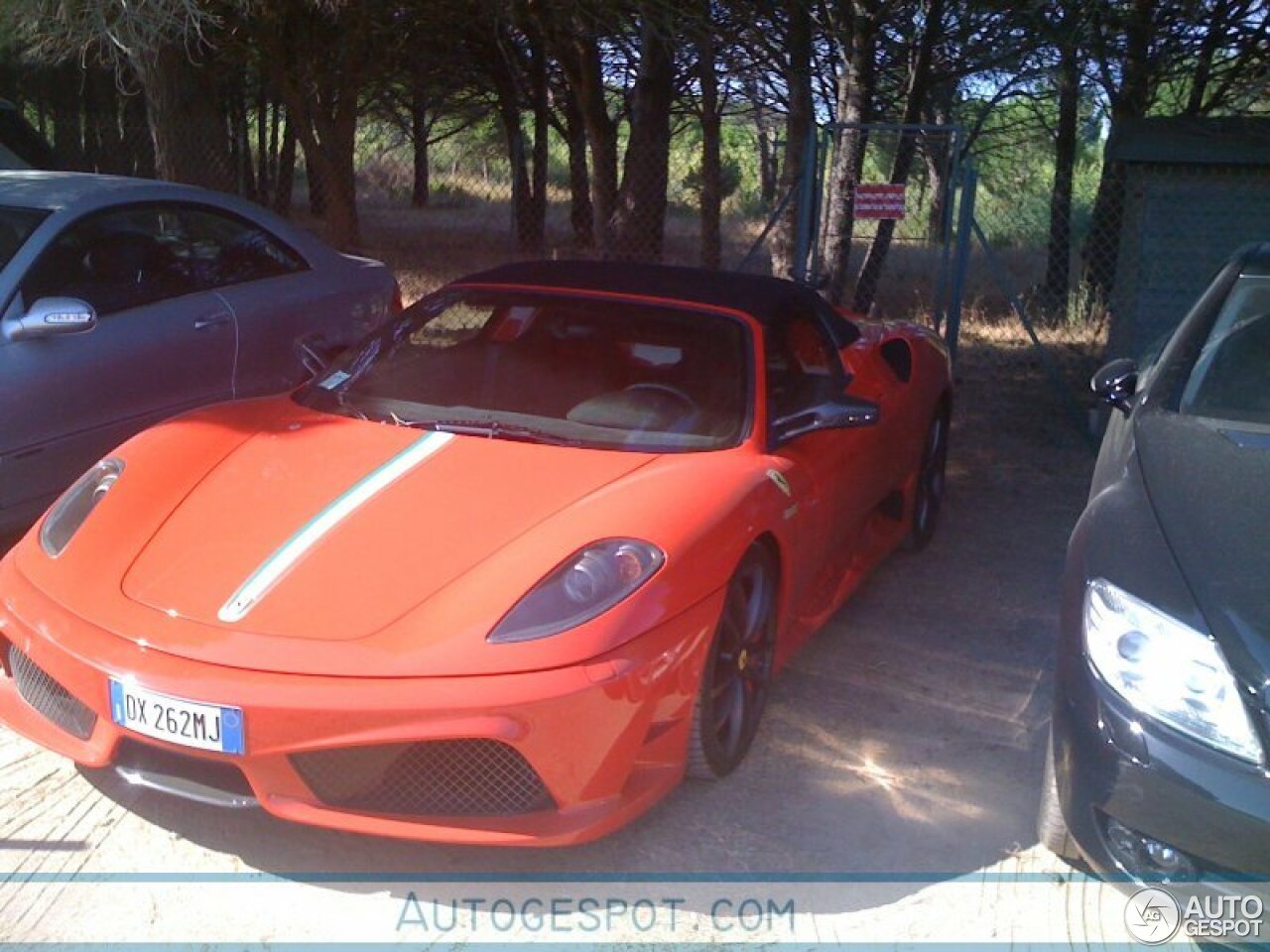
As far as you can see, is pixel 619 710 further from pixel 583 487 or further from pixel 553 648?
pixel 583 487

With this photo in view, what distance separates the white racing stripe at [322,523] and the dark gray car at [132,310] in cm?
123

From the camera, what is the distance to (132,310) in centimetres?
572

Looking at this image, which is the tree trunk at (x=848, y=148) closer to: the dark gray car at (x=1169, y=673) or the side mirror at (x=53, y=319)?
the side mirror at (x=53, y=319)

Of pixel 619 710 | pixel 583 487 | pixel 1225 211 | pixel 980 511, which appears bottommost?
pixel 980 511

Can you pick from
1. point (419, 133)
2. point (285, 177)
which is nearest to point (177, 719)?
point (285, 177)

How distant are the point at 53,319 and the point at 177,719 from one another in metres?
2.51

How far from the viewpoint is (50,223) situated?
18.2ft

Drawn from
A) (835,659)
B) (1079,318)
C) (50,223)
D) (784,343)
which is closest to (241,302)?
(50,223)

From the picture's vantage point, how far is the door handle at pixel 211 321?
592 centimetres

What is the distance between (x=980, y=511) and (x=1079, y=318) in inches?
221

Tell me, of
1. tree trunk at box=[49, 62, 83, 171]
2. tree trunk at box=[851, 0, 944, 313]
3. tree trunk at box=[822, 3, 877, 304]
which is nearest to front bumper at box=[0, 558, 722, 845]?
tree trunk at box=[822, 3, 877, 304]

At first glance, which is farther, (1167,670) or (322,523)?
(322,523)

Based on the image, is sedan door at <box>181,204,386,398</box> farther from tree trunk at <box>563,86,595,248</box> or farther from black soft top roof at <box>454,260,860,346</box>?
tree trunk at <box>563,86,595,248</box>

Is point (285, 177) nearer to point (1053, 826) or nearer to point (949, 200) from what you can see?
point (949, 200)
